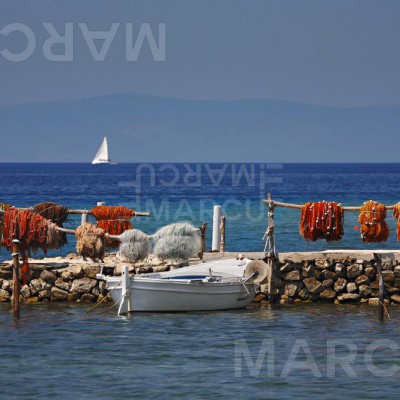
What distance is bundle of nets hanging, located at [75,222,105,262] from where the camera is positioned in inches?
1334

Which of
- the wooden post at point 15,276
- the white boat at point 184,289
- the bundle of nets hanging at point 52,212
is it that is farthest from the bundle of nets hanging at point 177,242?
the wooden post at point 15,276

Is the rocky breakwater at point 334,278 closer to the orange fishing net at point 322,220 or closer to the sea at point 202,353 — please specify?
the sea at point 202,353

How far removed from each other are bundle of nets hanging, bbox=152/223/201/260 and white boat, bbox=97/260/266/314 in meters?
1.29

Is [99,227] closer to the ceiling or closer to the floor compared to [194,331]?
closer to the ceiling

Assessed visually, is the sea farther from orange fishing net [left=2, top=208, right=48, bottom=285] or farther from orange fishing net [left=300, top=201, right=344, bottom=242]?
orange fishing net [left=300, top=201, right=344, bottom=242]

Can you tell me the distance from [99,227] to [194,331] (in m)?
6.71

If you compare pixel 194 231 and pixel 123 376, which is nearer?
pixel 123 376

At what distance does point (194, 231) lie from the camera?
114 feet

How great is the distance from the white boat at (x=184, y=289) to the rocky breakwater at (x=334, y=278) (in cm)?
107

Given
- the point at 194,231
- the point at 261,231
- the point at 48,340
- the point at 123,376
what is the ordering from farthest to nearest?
the point at 261,231, the point at 194,231, the point at 48,340, the point at 123,376

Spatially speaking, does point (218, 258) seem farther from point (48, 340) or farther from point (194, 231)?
point (48, 340)

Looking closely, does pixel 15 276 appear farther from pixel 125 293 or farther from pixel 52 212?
pixel 52 212

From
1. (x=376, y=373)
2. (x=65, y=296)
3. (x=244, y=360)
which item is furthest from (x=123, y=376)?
(x=65, y=296)

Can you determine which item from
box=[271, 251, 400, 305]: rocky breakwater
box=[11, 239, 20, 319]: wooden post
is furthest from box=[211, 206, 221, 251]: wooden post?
box=[11, 239, 20, 319]: wooden post
